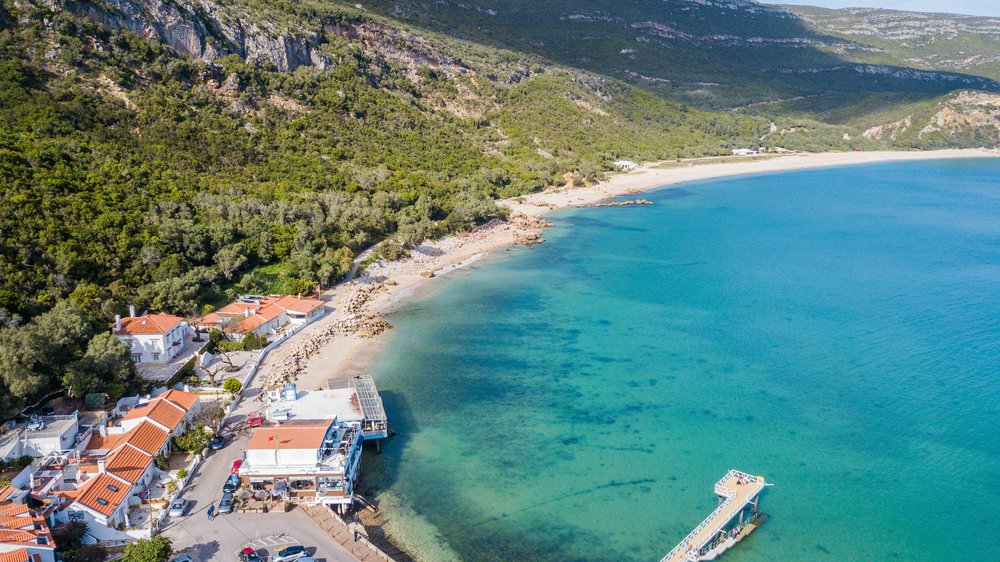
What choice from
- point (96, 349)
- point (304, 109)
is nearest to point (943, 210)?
point (304, 109)

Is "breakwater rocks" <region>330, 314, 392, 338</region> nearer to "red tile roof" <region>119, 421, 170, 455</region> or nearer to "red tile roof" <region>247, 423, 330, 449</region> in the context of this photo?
"red tile roof" <region>247, 423, 330, 449</region>

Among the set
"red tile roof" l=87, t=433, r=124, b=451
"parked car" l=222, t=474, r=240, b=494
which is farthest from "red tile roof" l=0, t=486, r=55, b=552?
"parked car" l=222, t=474, r=240, b=494

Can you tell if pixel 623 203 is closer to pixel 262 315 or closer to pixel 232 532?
pixel 262 315

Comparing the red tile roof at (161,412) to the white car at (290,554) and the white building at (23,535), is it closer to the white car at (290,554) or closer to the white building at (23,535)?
the white building at (23,535)

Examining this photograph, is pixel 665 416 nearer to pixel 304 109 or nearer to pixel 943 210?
pixel 304 109

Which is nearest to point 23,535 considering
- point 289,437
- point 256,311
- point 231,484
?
point 231,484

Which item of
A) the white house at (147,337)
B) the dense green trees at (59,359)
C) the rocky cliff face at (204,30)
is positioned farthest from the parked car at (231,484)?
the rocky cliff face at (204,30)
